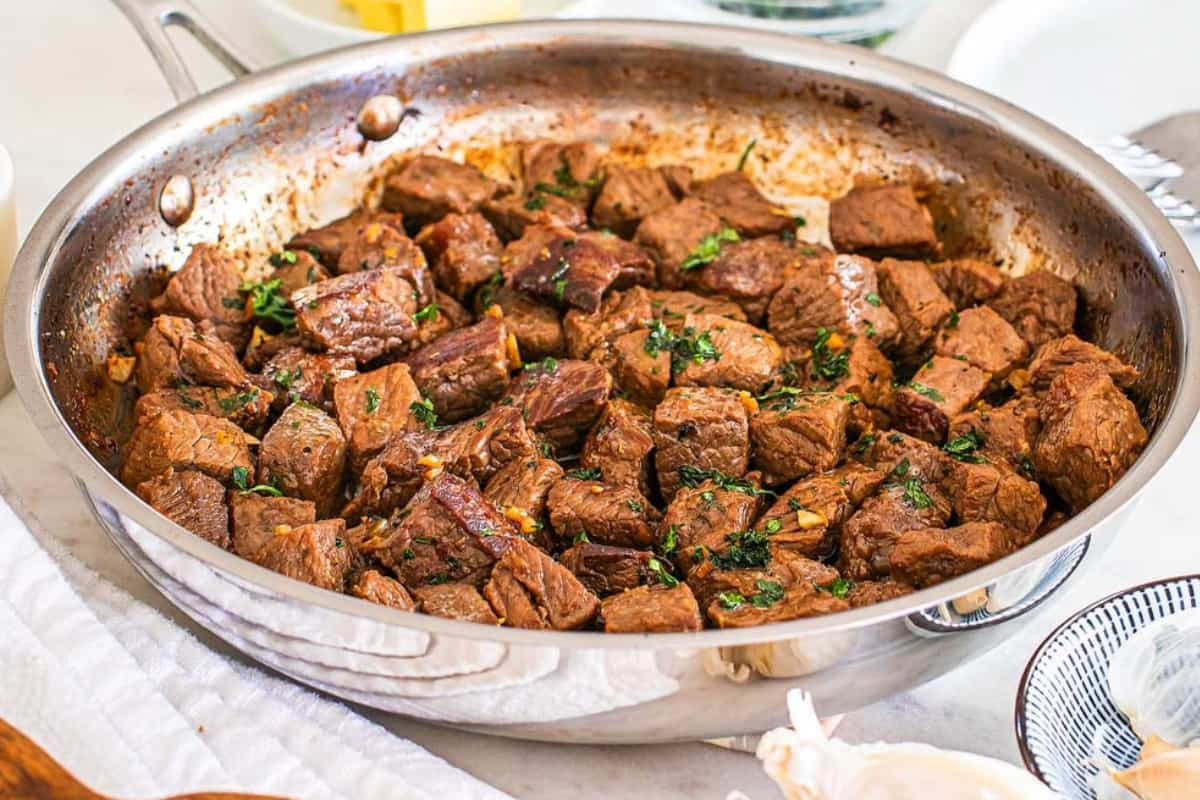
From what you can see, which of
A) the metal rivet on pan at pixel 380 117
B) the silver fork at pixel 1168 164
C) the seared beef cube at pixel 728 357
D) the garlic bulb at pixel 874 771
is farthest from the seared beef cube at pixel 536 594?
the silver fork at pixel 1168 164

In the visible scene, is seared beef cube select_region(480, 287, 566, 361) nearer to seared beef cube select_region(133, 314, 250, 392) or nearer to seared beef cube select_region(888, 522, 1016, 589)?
seared beef cube select_region(133, 314, 250, 392)

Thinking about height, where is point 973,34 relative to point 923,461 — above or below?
above

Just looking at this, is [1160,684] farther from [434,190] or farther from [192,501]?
[434,190]

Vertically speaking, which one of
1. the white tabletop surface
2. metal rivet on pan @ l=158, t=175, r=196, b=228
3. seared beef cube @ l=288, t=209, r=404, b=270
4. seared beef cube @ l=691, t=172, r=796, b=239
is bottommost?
the white tabletop surface

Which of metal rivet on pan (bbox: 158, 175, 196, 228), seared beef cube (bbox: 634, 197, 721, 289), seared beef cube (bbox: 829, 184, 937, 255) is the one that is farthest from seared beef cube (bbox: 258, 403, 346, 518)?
seared beef cube (bbox: 829, 184, 937, 255)

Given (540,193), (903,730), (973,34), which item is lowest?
(903,730)

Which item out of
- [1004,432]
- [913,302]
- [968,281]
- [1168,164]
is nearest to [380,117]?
[913,302]

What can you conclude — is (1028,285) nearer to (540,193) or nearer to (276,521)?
(540,193)

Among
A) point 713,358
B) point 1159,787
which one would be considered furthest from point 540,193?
point 1159,787
